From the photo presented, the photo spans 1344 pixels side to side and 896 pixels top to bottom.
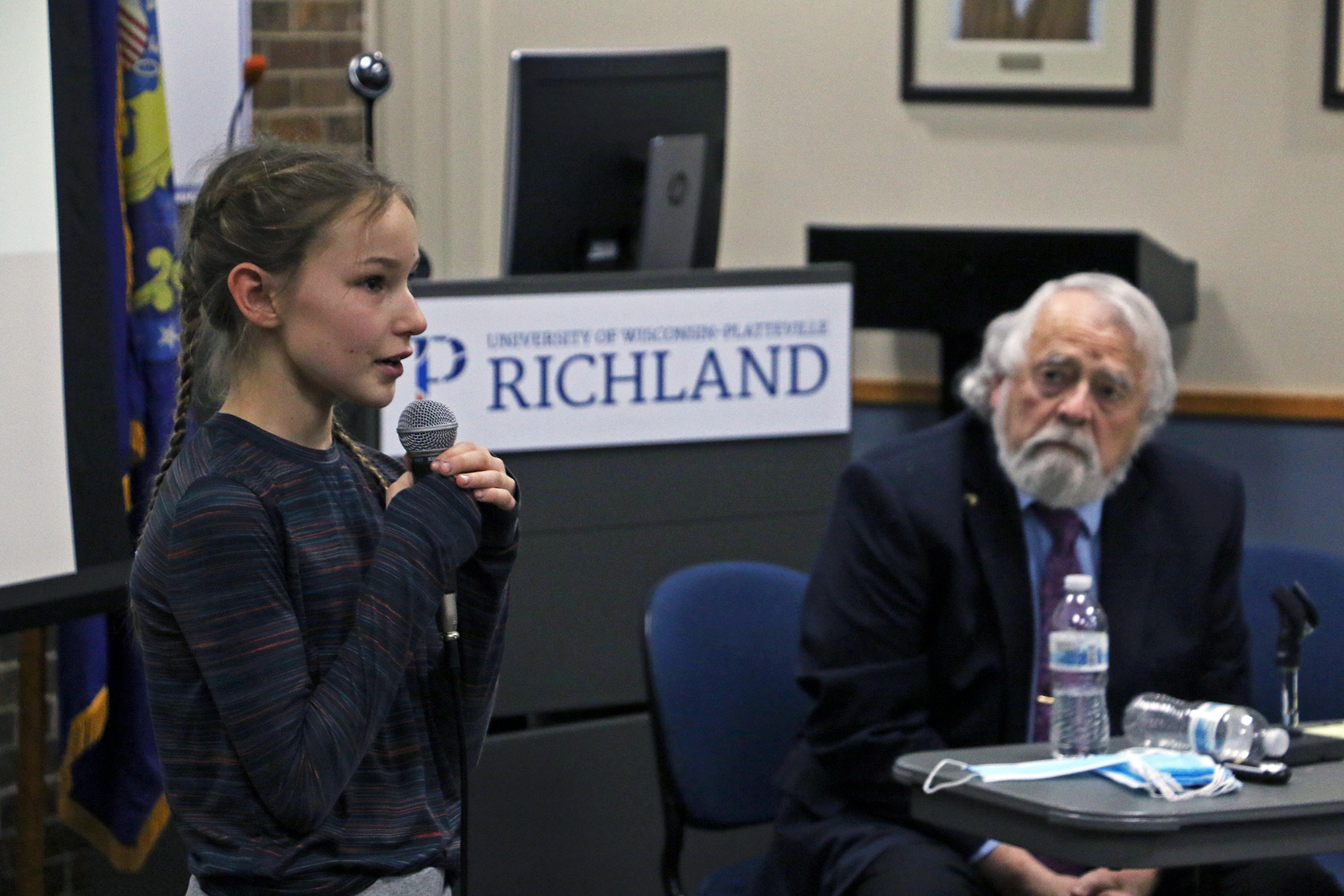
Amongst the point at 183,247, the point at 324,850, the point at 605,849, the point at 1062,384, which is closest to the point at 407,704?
the point at 324,850

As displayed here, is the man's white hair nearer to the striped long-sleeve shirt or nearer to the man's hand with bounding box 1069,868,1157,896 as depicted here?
the man's hand with bounding box 1069,868,1157,896

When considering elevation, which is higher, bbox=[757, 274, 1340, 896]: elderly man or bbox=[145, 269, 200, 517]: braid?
bbox=[145, 269, 200, 517]: braid

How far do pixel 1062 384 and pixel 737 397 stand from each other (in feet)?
2.93

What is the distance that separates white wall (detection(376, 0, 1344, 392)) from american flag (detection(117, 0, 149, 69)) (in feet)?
7.83

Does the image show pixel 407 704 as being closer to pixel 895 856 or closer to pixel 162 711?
pixel 162 711

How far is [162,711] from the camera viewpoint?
1233mm

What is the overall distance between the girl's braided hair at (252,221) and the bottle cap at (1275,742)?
1.21 m

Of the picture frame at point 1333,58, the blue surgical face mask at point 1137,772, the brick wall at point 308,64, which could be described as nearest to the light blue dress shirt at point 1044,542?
the blue surgical face mask at point 1137,772

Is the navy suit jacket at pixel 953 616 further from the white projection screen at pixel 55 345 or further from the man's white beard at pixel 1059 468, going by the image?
the white projection screen at pixel 55 345

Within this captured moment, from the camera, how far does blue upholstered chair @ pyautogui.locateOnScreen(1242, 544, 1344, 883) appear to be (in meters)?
2.78

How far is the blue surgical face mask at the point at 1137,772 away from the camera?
1838 millimetres

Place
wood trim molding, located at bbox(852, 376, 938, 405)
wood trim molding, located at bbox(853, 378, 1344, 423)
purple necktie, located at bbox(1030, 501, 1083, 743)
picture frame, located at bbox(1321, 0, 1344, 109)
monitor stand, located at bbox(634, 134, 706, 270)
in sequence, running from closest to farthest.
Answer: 1. purple necktie, located at bbox(1030, 501, 1083, 743)
2. monitor stand, located at bbox(634, 134, 706, 270)
3. picture frame, located at bbox(1321, 0, 1344, 109)
4. wood trim molding, located at bbox(853, 378, 1344, 423)
5. wood trim molding, located at bbox(852, 376, 938, 405)

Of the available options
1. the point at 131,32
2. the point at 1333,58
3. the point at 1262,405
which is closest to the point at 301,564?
the point at 131,32

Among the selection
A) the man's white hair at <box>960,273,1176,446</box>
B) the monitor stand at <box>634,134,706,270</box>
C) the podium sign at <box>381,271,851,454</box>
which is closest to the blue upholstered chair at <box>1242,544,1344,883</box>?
the man's white hair at <box>960,273,1176,446</box>
